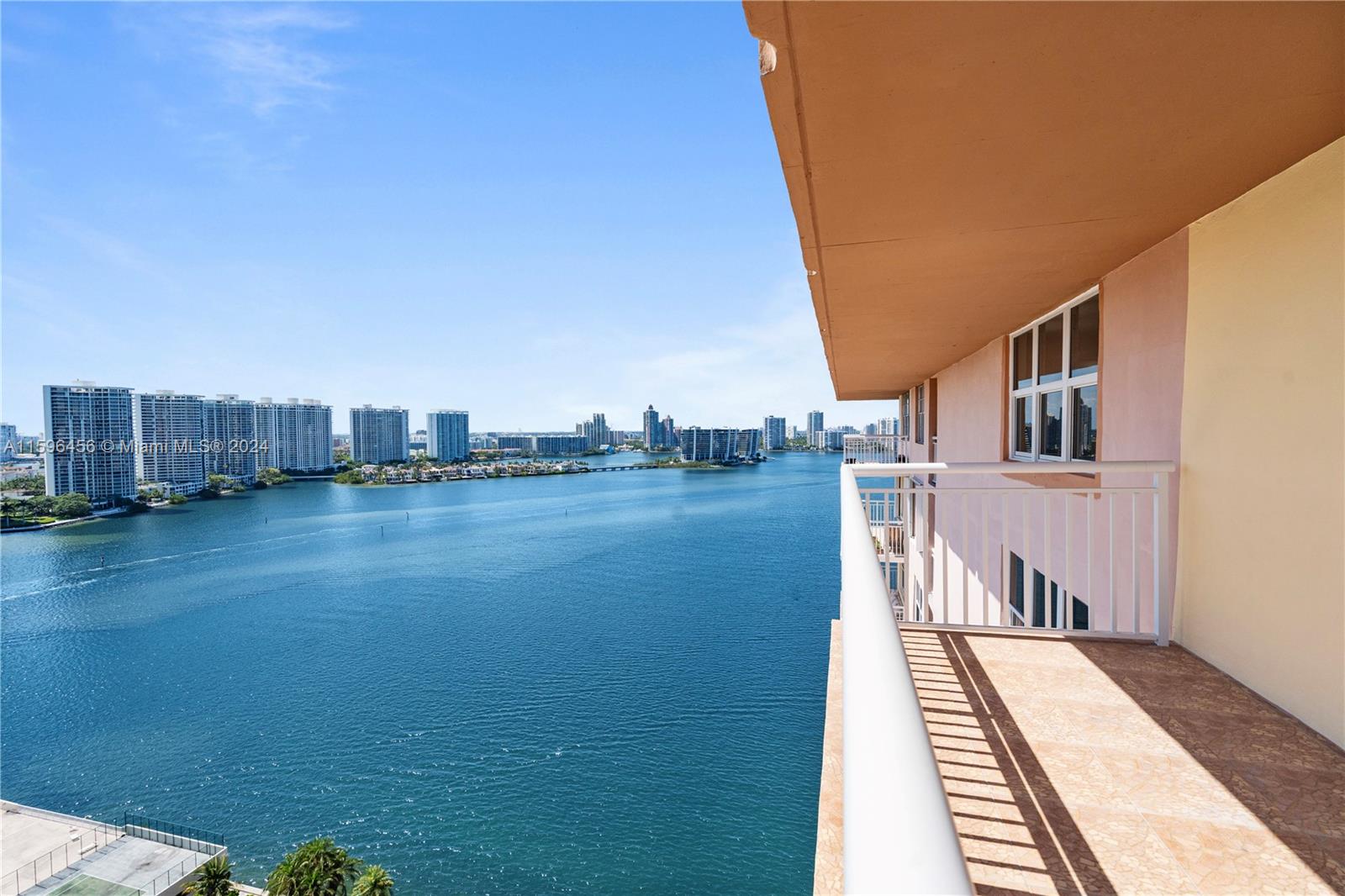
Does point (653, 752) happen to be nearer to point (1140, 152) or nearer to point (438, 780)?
point (438, 780)

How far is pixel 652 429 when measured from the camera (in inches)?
5768

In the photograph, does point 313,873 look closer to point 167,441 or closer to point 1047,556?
point 1047,556

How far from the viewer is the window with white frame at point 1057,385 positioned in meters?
3.76

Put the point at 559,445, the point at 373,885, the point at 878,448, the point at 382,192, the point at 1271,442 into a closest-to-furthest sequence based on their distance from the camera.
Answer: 1. the point at 1271,442
2. the point at 878,448
3. the point at 373,885
4. the point at 382,192
5. the point at 559,445

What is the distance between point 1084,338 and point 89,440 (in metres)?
87.6

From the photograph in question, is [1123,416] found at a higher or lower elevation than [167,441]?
higher

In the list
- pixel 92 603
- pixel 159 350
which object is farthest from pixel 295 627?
pixel 159 350

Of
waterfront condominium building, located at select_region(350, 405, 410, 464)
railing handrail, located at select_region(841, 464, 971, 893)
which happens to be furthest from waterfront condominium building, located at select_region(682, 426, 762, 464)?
railing handrail, located at select_region(841, 464, 971, 893)

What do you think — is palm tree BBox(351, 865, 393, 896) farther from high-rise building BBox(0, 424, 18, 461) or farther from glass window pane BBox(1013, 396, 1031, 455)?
high-rise building BBox(0, 424, 18, 461)

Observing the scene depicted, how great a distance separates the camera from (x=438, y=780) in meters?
18.9

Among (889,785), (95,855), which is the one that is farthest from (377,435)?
(889,785)

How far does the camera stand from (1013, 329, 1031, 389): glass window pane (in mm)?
4820

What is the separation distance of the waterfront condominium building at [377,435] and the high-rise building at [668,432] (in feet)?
194

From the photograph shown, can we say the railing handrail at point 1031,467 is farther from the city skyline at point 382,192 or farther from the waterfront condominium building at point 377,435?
the waterfront condominium building at point 377,435
